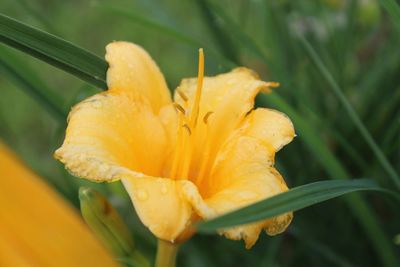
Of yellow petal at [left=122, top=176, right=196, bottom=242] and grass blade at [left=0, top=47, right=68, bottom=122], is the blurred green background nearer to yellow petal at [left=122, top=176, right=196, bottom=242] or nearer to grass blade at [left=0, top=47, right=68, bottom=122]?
grass blade at [left=0, top=47, right=68, bottom=122]

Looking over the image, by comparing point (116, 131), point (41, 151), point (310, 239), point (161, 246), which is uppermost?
point (116, 131)

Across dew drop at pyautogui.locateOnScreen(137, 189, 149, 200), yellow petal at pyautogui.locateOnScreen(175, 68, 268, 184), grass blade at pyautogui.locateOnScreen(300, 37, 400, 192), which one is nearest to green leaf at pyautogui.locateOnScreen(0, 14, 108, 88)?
yellow petal at pyautogui.locateOnScreen(175, 68, 268, 184)

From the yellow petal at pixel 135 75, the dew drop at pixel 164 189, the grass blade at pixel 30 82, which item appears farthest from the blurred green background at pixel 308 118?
the dew drop at pixel 164 189

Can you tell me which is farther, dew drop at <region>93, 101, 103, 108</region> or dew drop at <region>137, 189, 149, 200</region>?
dew drop at <region>93, 101, 103, 108</region>

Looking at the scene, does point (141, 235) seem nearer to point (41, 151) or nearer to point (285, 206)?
point (285, 206)

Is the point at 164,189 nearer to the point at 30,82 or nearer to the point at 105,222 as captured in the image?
the point at 105,222

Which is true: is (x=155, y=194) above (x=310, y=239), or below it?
above

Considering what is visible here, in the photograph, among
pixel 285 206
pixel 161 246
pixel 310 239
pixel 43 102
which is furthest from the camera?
pixel 310 239

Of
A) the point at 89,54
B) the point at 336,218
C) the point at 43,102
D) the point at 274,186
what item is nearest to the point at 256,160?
the point at 274,186
